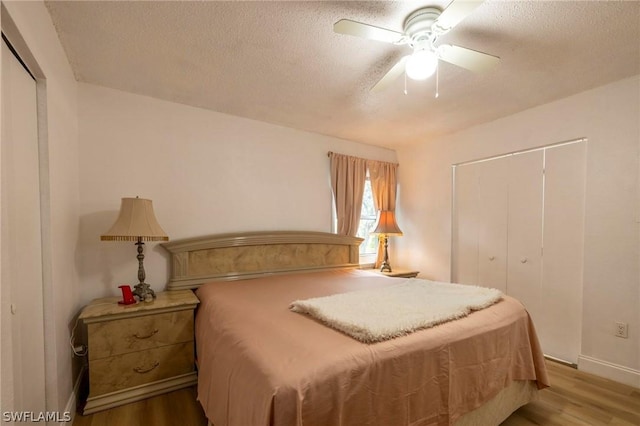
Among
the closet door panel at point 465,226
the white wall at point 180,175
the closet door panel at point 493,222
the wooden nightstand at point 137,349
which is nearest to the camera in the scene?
the wooden nightstand at point 137,349

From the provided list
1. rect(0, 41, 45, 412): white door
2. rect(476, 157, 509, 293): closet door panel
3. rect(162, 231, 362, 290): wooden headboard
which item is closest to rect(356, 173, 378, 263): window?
rect(162, 231, 362, 290): wooden headboard

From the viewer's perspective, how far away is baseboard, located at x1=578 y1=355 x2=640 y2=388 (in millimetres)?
2203

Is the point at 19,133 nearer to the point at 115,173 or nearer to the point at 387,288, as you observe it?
the point at 115,173

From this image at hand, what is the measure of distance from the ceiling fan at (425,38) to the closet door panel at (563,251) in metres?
1.65

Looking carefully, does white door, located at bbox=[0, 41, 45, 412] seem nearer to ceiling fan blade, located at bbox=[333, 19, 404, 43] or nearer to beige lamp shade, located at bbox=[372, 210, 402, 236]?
ceiling fan blade, located at bbox=[333, 19, 404, 43]

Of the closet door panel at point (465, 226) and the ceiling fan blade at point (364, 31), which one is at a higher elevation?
the ceiling fan blade at point (364, 31)

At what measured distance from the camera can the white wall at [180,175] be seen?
2.37 m

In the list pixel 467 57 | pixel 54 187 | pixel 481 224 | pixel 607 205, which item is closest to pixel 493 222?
pixel 481 224

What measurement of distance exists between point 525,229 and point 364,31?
2.60m

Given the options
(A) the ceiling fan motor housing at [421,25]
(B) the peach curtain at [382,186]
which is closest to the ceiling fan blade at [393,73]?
(A) the ceiling fan motor housing at [421,25]

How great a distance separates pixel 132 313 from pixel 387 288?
6.05 ft

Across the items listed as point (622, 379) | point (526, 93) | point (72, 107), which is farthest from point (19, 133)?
point (622, 379)

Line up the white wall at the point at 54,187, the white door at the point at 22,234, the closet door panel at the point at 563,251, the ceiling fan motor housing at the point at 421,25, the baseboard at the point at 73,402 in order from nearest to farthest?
the white door at the point at 22,234 < the white wall at the point at 54,187 < the ceiling fan motor housing at the point at 421,25 < the baseboard at the point at 73,402 < the closet door panel at the point at 563,251

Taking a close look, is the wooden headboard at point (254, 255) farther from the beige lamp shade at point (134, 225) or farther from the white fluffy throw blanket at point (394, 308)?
the white fluffy throw blanket at point (394, 308)
